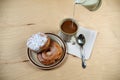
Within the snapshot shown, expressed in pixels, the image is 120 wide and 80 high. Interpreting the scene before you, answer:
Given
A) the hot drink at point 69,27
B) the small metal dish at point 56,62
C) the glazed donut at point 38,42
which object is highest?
the hot drink at point 69,27

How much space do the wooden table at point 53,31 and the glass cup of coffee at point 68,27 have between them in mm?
59

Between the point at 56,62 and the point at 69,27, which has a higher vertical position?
the point at 69,27

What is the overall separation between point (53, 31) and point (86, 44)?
0.58ft

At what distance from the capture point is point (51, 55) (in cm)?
95

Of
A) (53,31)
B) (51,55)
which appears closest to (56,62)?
(51,55)

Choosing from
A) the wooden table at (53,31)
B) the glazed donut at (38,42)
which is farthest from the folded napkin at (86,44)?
the glazed donut at (38,42)

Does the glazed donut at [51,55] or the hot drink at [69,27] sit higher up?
the hot drink at [69,27]

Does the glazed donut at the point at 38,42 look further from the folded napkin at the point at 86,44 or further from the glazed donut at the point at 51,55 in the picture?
the folded napkin at the point at 86,44

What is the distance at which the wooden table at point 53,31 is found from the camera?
957 mm

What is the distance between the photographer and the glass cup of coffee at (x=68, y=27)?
3.30 ft

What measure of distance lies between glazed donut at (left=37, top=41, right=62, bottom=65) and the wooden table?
1.8 inches

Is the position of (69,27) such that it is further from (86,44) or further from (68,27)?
(86,44)

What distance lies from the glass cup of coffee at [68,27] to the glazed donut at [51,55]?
0.07 metres

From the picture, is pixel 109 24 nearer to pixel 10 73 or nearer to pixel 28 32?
pixel 28 32
